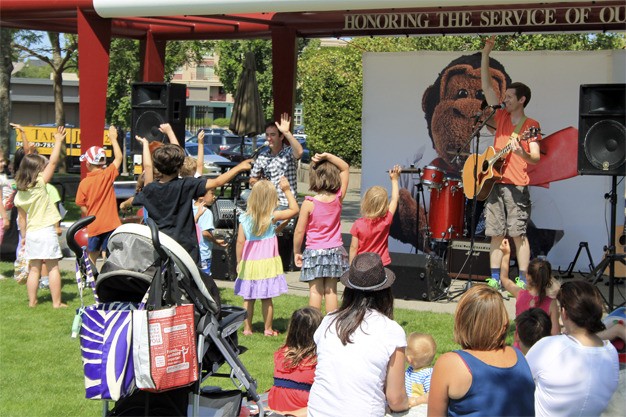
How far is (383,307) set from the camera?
4.54 m

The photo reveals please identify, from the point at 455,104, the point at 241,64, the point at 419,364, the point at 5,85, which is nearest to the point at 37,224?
the point at 419,364

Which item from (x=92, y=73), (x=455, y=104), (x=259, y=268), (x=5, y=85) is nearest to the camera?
(x=259, y=268)

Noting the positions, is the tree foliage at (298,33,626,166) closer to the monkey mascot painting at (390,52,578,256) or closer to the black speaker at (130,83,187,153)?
the monkey mascot painting at (390,52,578,256)

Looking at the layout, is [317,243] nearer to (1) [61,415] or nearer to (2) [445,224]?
(1) [61,415]

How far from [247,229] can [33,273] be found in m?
2.70

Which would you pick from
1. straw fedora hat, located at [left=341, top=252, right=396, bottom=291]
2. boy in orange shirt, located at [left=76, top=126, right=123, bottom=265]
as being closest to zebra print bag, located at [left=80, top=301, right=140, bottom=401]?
straw fedora hat, located at [left=341, top=252, right=396, bottom=291]

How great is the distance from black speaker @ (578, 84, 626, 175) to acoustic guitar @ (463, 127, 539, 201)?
51.6 inches

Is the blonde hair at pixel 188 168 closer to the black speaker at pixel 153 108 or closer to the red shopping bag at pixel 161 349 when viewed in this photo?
the black speaker at pixel 153 108

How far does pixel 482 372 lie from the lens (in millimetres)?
3832

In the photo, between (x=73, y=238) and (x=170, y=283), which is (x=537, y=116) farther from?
(x=170, y=283)

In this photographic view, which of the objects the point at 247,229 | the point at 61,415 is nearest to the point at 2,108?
the point at 247,229

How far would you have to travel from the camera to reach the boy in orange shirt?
9930 mm

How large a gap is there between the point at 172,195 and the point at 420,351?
2.24 metres

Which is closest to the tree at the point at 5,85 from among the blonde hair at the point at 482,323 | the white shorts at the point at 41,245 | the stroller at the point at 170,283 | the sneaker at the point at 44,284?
the sneaker at the point at 44,284
